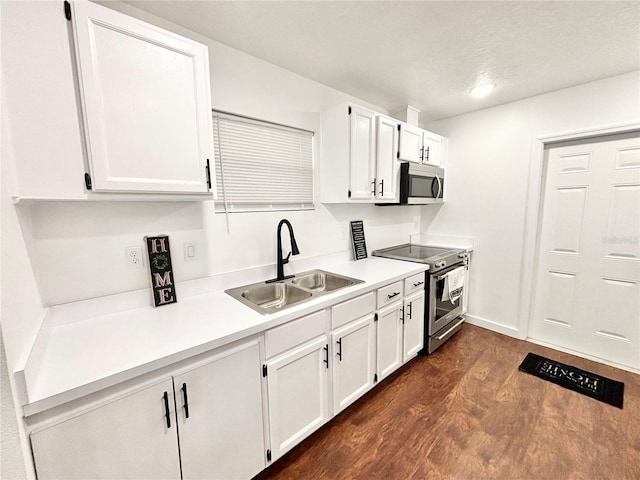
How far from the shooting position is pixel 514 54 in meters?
1.83

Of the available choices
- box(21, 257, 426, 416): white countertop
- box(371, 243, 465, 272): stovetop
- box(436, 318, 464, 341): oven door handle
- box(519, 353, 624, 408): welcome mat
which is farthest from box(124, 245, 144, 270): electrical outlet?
box(519, 353, 624, 408): welcome mat

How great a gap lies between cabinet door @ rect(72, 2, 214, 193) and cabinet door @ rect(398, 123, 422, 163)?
5.96 ft

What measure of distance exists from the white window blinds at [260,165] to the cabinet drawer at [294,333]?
0.88 meters

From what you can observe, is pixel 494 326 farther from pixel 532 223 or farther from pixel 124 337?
pixel 124 337

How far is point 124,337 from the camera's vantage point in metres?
1.14

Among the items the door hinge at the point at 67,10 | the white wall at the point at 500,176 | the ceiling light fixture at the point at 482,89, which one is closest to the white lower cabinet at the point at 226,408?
the door hinge at the point at 67,10

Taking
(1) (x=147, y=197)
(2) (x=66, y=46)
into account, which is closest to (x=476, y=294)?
(1) (x=147, y=197)

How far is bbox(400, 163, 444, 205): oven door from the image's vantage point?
8.48 feet

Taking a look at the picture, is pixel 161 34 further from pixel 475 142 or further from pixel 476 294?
pixel 476 294

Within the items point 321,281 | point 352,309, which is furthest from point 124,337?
point 321,281

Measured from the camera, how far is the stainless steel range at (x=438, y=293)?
2.43 meters

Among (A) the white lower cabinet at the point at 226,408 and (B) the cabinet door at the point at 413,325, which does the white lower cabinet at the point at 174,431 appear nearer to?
(A) the white lower cabinet at the point at 226,408

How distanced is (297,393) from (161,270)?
1.02 m

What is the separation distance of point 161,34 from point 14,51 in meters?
0.51
